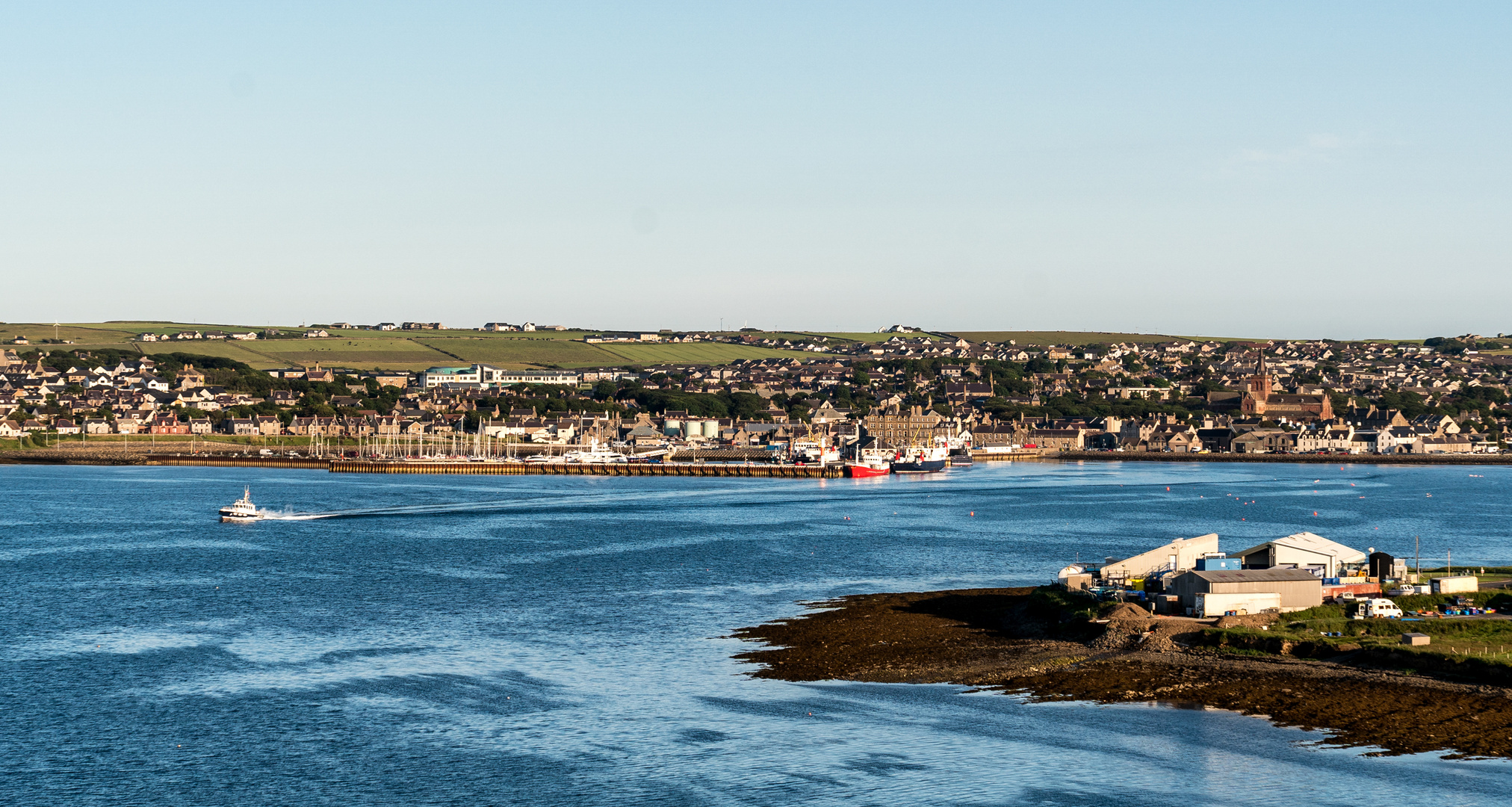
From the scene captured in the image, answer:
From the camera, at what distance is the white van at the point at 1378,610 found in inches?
1752

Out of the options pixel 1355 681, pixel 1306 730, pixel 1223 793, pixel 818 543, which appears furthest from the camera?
pixel 818 543

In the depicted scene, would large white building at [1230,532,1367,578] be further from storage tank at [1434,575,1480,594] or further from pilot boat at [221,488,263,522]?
pilot boat at [221,488,263,522]

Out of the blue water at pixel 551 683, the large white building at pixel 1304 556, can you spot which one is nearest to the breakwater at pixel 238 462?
the blue water at pixel 551 683

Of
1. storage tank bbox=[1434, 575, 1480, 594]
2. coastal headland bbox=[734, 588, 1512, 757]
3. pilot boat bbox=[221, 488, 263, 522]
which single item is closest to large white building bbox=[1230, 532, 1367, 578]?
storage tank bbox=[1434, 575, 1480, 594]

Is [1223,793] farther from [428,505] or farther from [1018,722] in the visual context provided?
[428,505]

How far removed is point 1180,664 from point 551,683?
17.9m

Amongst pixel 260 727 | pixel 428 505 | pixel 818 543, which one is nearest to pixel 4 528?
pixel 428 505

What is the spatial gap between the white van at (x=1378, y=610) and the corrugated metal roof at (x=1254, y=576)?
161 cm

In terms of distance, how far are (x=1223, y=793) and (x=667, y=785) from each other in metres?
11.8

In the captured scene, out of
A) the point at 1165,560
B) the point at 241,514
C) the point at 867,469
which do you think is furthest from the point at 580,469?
the point at 1165,560

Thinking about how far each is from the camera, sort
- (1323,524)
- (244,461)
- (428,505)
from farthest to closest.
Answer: (244,461), (428,505), (1323,524)

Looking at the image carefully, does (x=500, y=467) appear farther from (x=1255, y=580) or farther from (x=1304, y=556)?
(x=1255, y=580)

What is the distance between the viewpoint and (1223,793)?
3053 cm

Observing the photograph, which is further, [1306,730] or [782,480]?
[782,480]
